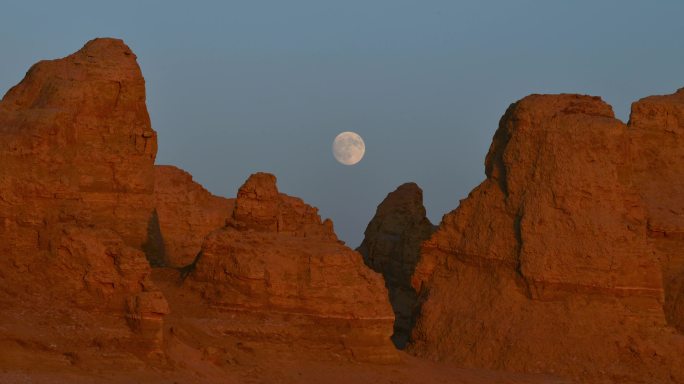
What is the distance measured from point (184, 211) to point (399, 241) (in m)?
6.14

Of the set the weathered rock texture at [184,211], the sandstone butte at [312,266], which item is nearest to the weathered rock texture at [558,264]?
the sandstone butte at [312,266]

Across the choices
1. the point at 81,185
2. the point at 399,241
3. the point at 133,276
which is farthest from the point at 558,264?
the point at 133,276

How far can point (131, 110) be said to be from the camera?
118 feet

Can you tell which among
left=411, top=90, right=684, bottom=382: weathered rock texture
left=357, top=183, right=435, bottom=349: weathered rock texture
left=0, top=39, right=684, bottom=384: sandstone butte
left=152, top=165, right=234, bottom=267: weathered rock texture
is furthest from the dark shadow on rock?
left=357, top=183, right=435, bottom=349: weathered rock texture

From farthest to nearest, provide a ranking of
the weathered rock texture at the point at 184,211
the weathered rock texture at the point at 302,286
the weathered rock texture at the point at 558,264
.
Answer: the weathered rock texture at the point at 184,211, the weathered rock texture at the point at 558,264, the weathered rock texture at the point at 302,286

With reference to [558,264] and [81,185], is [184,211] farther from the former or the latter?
[81,185]

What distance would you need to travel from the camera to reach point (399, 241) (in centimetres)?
4862

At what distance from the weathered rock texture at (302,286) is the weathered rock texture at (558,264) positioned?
5076mm

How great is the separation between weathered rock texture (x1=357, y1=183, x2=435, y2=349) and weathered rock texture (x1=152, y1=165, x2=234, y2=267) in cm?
427

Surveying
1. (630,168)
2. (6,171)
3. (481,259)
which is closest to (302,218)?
(481,259)

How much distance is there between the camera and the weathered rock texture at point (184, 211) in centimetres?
4509

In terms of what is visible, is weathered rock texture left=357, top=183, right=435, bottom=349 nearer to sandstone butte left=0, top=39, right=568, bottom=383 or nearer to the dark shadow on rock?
sandstone butte left=0, top=39, right=568, bottom=383

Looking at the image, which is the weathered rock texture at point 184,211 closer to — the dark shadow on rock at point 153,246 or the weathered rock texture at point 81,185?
the dark shadow on rock at point 153,246

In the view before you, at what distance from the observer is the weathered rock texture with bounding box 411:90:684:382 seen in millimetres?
37812
